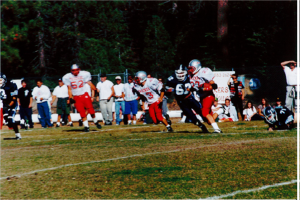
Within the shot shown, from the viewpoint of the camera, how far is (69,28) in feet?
123

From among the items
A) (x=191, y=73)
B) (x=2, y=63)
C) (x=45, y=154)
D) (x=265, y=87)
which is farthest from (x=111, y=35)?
(x=45, y=154)

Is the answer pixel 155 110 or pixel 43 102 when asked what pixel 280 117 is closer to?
pixel 155 110

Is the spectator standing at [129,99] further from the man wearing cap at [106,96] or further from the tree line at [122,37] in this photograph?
the tree line at [122,37]

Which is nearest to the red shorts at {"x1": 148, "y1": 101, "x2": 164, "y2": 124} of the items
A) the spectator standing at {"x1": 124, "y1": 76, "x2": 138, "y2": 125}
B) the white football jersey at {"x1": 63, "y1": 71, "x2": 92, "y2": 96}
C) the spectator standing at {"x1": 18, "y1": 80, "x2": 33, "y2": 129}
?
the white football jersey at {"x1": 63, "y1": 71, "x2": 92, "y2": 96}

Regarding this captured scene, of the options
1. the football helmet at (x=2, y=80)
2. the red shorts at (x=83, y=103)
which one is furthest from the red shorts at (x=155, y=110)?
the football helmet at (x=2, y=80)

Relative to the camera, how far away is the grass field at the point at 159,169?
6.12 m

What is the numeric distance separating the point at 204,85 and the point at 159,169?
17.8 feet

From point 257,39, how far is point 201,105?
23227 millimetres

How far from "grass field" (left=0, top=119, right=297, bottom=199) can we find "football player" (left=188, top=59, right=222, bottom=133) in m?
1.24

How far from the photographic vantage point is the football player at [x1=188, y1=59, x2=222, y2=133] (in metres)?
12.6

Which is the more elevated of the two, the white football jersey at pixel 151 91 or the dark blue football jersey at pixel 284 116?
the white football jersey at pixel 151 91

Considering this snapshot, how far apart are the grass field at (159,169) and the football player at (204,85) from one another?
124 centimetres

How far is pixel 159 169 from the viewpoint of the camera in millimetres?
7543

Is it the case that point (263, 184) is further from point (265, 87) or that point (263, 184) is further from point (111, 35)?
point (111, 35)
